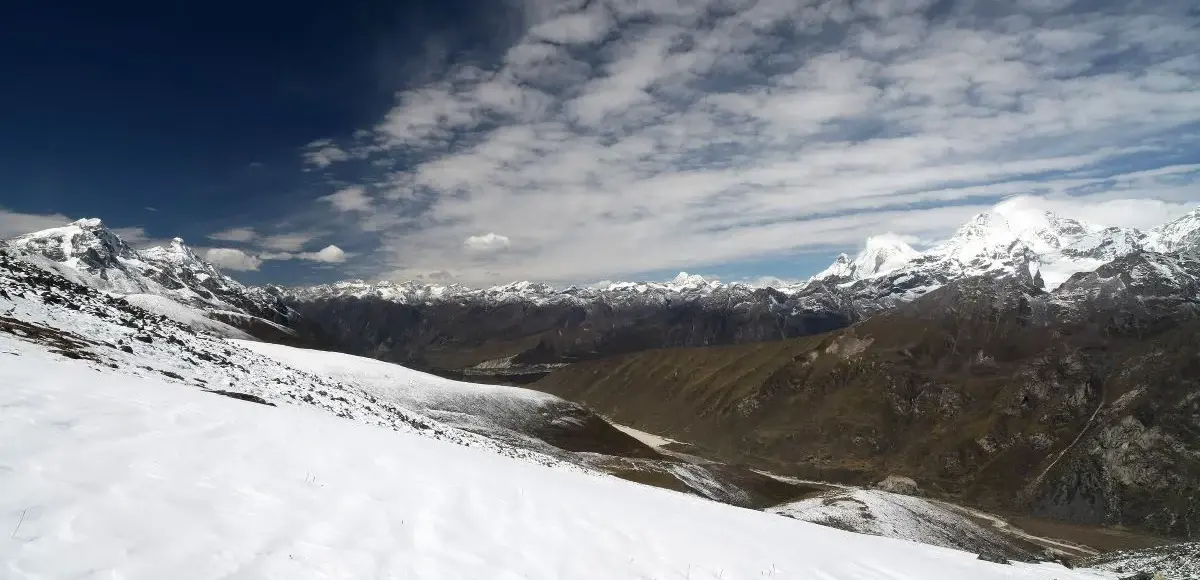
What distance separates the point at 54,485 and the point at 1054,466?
194361 mm

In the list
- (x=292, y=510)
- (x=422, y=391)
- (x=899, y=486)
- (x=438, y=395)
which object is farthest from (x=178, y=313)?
(x=899, y=486)

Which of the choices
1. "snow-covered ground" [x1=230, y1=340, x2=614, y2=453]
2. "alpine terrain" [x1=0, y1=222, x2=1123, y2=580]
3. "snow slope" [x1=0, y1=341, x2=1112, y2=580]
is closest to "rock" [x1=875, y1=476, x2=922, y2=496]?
"snow-covered ground" [x1=230, y1=340, x2=614, y2=453]

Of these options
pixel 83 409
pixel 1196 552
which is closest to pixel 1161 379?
pixel 1196 552

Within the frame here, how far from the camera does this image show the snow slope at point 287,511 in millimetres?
6496

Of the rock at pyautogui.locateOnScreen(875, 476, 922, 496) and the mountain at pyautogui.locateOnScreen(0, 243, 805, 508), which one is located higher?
the mountain at pyautogui.locateOnScreen(0, 243, 805, 508)

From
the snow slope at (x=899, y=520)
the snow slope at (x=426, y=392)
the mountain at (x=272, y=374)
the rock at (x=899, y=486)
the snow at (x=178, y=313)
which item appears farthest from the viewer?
the rock at (x=899, y=486)

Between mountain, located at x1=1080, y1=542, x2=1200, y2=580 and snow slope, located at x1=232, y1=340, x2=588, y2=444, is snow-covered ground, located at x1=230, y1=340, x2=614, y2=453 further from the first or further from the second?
mountain, located at x1=1080, y1=542, x2=1200, y2=580

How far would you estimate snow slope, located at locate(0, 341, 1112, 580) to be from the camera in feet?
21.3

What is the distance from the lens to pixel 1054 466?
493 feet

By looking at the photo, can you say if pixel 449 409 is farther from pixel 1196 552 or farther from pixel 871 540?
pixel 1196 552

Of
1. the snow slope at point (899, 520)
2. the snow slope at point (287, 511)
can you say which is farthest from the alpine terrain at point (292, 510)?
the snow slope at point (899, 520)

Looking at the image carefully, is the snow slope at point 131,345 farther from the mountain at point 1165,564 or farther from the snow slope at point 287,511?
the mountain at point 1165,564

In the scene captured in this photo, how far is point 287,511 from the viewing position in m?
8.24

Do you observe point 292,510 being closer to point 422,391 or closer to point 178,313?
point 422,391
